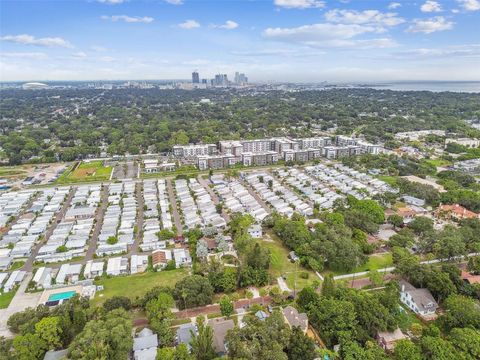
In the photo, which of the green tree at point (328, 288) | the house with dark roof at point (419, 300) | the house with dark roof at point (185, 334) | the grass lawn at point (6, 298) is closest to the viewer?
the house with dark roof at point (185, 334)

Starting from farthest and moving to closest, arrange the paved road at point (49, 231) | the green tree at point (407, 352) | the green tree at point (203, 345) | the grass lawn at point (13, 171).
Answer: the grass lawn at point (13, 171) → the paved road at point (49, 231) → the green tree at point (203, 345) → the green tree at point (407, 352)

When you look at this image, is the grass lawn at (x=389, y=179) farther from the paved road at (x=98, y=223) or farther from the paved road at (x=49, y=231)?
the paved road at (x=49, y=231)

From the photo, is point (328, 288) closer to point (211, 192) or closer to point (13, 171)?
point (211, 192)

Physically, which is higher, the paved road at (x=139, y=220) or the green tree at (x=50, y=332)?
the green tree at (x=50, y=332)

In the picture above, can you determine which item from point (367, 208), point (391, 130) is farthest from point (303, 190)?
point (391, 130)

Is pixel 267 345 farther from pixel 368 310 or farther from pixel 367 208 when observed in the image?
pixel 367 208

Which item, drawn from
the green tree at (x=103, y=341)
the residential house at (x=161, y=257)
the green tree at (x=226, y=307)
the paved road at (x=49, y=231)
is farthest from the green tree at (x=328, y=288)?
the paved road at (x=49, y=231)

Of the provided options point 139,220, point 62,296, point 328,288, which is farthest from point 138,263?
point 328,288

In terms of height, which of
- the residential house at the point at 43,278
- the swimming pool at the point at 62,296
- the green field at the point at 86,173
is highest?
the green field at the point at 86,173
